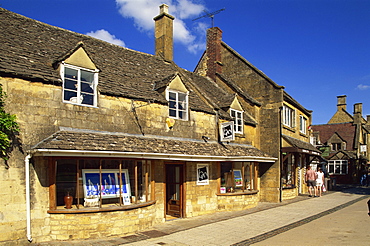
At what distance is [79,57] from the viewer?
1099 cm

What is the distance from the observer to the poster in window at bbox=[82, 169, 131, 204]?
33.6 ft

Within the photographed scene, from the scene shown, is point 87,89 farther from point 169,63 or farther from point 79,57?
point 169,63

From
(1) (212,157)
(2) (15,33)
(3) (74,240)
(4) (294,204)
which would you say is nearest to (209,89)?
(1) (212,157)

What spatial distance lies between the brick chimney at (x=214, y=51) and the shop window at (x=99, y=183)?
12010 mm

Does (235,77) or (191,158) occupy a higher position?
(235,77)

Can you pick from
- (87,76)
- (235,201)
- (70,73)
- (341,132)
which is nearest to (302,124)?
(235,201)

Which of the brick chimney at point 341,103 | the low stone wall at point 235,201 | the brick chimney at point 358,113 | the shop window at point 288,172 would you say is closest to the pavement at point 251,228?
the low stone wall at point 235,201

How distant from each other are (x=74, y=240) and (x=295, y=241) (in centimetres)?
656

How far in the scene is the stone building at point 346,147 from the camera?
3553cm

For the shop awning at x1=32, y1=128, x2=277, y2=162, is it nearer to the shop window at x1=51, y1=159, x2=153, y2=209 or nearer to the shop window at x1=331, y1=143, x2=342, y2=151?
the shop window at x1=51, y1=159, x2=153, y2=209

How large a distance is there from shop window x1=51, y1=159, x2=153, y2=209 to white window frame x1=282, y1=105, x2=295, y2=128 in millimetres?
11938

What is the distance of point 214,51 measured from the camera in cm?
2205

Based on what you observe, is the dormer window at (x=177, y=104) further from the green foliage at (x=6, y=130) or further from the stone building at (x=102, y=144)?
the green foliage at (x=6, y=130)

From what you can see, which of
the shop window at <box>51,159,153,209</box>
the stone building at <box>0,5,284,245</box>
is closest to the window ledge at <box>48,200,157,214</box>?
the stone building at <box>0,5,284,245</box>
